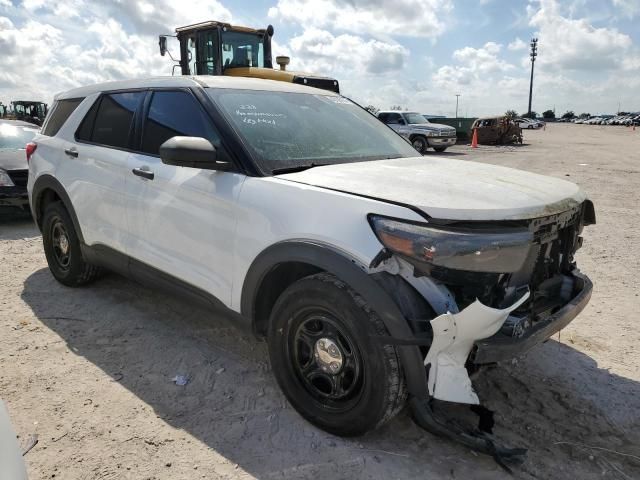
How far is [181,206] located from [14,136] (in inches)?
268

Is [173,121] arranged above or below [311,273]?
above

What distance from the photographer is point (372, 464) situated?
8.05 ft

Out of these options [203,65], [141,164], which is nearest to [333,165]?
[141,164]

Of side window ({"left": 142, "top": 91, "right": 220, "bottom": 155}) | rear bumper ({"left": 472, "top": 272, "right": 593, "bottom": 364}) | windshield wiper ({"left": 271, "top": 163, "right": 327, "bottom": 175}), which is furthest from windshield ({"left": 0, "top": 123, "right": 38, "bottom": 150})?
rear bumper ({"left": 472, "top": 272, "right": 593, "bottom": 364})

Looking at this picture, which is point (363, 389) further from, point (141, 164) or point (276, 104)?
point (141, 164)

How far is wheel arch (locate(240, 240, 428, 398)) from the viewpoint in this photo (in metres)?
2.23

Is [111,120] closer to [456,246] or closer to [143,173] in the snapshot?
[143,173]

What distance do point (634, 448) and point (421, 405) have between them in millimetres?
1213

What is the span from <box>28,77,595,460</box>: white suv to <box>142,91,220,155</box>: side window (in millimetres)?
14

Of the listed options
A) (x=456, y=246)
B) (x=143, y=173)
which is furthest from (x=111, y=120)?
(x=456, y=246)

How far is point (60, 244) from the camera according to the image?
4.70 metres

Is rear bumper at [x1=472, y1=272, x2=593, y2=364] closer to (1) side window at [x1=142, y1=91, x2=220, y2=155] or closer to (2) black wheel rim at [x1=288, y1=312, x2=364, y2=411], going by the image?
(2) black wheel rim at [x1=288, y1=312, x2=364, y2=411]

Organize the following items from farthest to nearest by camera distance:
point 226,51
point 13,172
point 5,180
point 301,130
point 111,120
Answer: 1. point 226,51
2. point 13,172
3. point 5,180
4. point 111,120
5. point 301,130

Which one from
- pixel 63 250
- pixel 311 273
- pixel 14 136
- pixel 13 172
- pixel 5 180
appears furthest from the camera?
pixel 14 136
